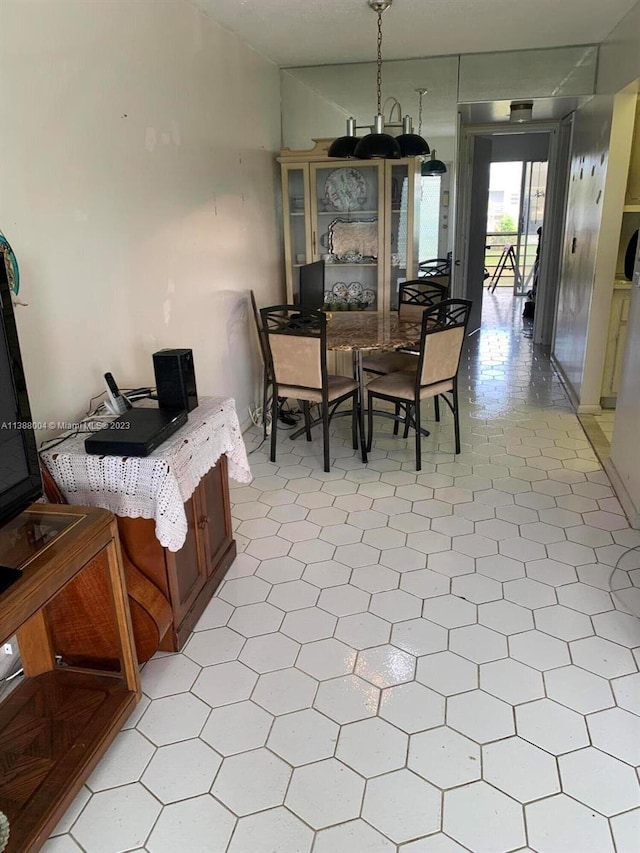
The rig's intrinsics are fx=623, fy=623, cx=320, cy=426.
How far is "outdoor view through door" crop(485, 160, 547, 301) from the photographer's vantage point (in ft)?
31.2

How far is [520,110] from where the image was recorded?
4906 millimetres

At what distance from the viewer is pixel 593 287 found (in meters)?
4.11

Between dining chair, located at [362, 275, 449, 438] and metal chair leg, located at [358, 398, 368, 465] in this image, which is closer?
metal chair leg, located at [358, 398, 368, 465]

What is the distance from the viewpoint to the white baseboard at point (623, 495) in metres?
2.85

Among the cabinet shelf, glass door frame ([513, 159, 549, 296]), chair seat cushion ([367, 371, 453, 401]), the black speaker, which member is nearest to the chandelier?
the cabinet shelf

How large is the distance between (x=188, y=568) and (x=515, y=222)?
31.0 ft

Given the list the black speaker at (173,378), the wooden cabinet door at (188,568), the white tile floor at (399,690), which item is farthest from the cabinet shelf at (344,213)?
the wooden cabinet door at (188,568)

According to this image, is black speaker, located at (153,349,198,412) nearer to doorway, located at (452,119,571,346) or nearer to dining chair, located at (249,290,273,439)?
dining chair, located at (249,290,273,439)

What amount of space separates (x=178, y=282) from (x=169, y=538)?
162 cm

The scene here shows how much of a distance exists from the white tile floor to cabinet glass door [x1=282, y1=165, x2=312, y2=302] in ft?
7.31

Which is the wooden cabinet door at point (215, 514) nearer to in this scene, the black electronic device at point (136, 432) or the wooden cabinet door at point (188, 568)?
the wooden cabinet door at point (188, 568)

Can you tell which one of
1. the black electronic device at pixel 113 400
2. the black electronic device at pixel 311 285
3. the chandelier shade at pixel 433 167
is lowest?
the black electronic device at pixel 113 400

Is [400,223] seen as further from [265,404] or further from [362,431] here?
[362,431]

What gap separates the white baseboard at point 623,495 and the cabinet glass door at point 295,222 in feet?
8.42
